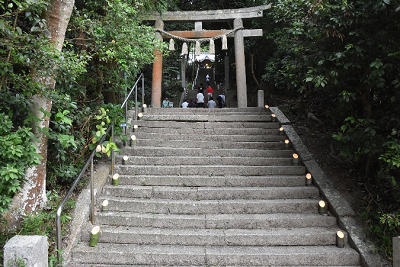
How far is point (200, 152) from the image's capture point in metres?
5.58

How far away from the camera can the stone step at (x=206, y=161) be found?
5.27 metres

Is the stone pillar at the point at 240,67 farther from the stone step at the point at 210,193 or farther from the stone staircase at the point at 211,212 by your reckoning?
the stone step at the point at 210,193

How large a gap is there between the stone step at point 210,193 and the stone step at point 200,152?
1.08 m

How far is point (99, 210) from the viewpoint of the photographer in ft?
13.9

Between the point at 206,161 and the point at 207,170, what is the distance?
0.31 meters

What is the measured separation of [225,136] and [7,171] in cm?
412

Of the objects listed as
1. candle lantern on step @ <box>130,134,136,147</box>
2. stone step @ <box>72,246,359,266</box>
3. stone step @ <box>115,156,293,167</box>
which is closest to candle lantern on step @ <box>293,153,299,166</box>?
stone step @ <box>115,156,293,167</box>

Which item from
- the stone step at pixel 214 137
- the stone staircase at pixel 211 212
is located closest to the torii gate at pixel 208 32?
the stone step at pixel 214 137

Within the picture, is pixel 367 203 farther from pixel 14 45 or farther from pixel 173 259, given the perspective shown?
pixel 14 45

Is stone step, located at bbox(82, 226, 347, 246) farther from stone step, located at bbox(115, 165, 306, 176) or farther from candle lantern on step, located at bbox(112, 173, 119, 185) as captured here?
stone step, located at bbox(115, 165, 306, 176)

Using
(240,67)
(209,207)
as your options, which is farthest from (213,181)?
(240,67)

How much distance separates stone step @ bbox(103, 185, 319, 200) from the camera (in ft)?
14.8

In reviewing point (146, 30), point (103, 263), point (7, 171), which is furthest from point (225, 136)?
point (7, 171)

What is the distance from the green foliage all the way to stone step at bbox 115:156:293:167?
2.18m
